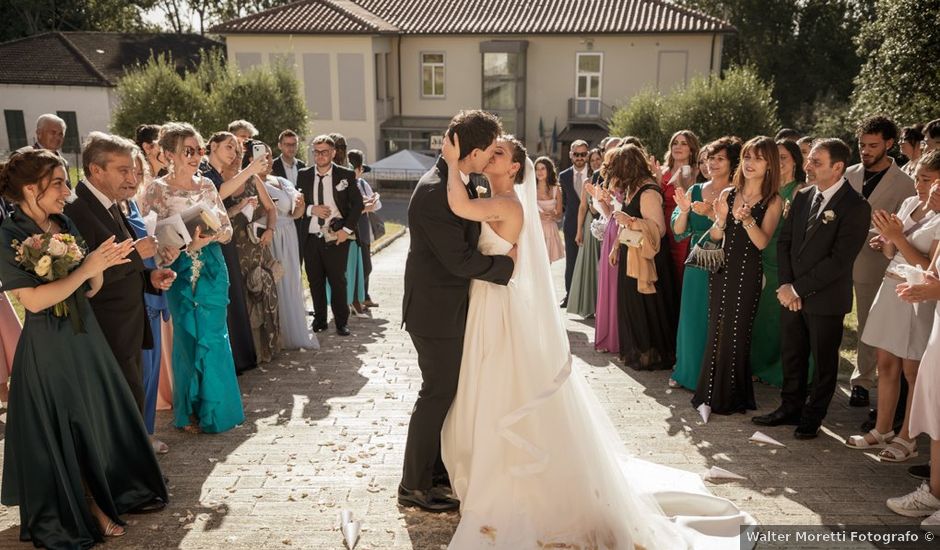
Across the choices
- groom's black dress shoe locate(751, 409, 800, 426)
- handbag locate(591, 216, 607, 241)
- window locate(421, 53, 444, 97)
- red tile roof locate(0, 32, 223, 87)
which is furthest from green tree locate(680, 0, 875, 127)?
groom's black dress shoe locate(751, 409, 800, 426)

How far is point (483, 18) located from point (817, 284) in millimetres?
33065

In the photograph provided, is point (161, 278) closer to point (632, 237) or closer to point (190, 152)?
point (190, 152)

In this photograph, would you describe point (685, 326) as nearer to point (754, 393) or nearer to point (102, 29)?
point (754, 393)

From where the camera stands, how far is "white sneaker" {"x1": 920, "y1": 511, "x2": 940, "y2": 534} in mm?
4344

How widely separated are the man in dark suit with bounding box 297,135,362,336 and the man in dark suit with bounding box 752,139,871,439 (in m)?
4.93

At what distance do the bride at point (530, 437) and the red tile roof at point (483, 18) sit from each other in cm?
3113

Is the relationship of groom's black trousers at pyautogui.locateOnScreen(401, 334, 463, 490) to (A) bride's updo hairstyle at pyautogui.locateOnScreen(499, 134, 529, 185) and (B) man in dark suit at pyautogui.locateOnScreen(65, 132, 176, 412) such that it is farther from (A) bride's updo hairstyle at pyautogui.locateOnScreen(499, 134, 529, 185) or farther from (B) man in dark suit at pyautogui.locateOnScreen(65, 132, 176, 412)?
(B) man in dark suit at pyautogui.locateOnScreen(65, 132, 176, 412)

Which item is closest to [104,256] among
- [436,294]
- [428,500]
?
[436,294]

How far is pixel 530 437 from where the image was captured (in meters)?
4.37

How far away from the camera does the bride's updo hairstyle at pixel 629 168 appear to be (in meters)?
7.34

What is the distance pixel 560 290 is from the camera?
12086 mm

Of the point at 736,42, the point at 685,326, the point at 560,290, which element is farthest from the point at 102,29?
the point at 685,326

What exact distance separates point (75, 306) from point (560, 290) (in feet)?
28.4

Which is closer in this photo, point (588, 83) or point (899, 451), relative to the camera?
point (899, 451)
